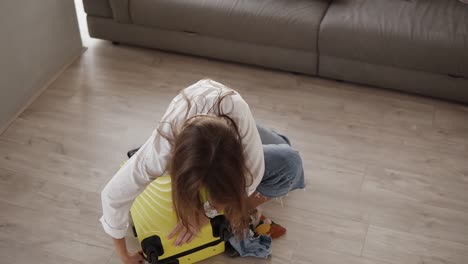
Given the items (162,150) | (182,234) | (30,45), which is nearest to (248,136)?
(162,150)

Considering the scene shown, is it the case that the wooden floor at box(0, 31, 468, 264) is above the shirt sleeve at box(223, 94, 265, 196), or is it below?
below

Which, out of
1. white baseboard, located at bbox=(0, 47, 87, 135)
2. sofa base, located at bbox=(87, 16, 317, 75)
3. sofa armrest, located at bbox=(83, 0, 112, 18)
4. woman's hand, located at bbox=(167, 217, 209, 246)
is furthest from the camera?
sofa armrest, located at bbox=(83, 0, 112, 18)

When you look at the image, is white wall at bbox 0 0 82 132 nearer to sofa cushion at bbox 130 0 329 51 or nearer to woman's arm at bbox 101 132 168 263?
sofa cushion at bbox 130 0 329 51

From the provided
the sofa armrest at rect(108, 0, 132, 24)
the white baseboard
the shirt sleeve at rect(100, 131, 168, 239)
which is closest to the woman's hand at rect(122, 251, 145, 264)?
the shirt sleeve at rect(100, 131, 168, 239)

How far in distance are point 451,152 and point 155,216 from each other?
1246 mm

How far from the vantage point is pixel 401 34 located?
8.10ft

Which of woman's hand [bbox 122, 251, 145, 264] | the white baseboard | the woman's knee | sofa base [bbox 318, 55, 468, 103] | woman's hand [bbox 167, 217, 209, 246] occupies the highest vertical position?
the woman's knee

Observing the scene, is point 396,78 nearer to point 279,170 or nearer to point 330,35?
point 330,35

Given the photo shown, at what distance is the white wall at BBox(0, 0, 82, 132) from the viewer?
247 cm

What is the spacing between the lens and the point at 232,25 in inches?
105

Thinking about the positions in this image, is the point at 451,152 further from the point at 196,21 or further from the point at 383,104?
the point at 196,21

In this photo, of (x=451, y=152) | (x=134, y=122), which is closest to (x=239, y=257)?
(x=134, y=122)

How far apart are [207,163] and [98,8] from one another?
5.70ft

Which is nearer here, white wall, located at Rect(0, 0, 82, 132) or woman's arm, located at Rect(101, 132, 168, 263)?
woman's arm, located at Rect(101, 132, 168, 263)
